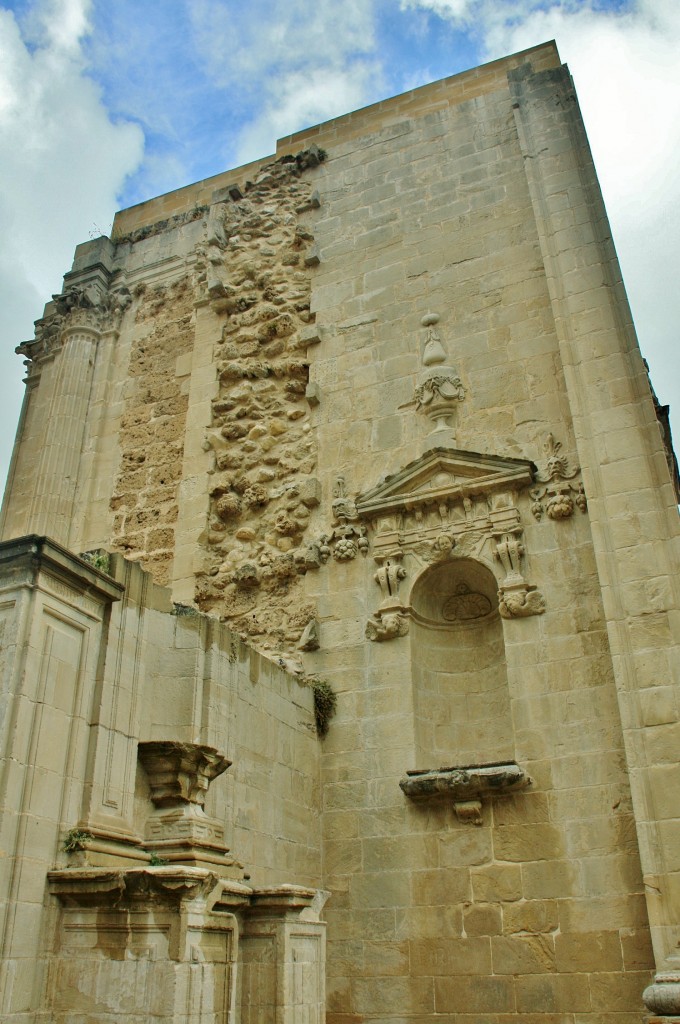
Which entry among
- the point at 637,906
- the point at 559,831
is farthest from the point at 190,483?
the point at 637,906

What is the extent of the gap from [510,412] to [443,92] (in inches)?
215

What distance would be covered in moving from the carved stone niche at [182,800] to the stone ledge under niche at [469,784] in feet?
7.44

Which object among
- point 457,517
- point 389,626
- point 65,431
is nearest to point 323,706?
point 389,626

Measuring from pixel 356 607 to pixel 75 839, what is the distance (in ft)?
14.7

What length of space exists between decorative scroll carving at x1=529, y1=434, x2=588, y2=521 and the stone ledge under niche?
2507mm

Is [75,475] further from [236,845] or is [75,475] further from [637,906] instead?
[637,906]

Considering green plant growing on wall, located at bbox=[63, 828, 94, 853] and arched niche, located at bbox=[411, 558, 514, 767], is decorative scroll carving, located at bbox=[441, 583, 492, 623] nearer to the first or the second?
arched niche, located at bbox=[411, 558, 514, 767]

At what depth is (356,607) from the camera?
949 centimetres

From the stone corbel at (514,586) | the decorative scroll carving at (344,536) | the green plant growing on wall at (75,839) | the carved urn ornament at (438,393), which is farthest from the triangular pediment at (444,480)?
the green plant growing on wall at (75,839)

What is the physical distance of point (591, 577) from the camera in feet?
28.0

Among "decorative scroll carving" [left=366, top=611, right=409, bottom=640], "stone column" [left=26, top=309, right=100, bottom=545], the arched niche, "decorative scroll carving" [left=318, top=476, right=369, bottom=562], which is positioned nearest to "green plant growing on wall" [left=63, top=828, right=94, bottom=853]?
the arched niche

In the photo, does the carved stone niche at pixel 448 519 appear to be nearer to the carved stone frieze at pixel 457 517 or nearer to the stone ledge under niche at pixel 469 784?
the carved stone frieze at pixel 457 517

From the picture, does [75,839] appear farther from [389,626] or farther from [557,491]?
[557,491]

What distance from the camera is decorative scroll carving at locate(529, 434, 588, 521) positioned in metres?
8.86
